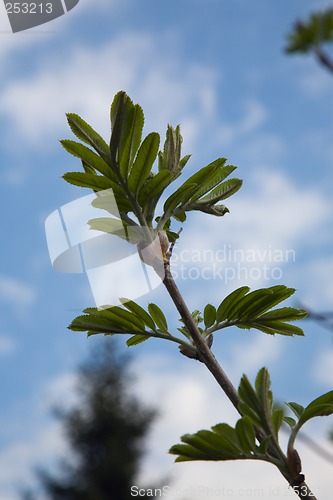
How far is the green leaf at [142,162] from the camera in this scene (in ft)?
3.75

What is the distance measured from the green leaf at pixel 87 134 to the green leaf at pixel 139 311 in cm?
26

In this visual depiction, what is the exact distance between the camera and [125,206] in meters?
1.17

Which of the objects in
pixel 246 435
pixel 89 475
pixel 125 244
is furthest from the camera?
pixel 89 475

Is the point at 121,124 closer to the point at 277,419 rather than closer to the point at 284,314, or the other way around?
the point at 284,314

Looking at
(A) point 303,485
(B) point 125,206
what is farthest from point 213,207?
(A) point 303,485

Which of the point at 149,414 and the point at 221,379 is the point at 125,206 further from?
the point at 149,414

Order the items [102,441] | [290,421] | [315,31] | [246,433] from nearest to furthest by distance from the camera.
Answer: [246,433]
[290,421]
[315,31]
[102,441]

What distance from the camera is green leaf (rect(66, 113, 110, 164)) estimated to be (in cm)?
115

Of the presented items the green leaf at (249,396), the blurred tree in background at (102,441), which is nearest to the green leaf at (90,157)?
the green leaf at (249,396)

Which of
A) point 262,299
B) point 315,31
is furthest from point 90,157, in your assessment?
point 315,31

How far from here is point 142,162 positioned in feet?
3.77

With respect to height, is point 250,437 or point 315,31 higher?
point 315,31

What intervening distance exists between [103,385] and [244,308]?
27700 millimetres

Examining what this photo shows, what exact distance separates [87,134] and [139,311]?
33 cm
